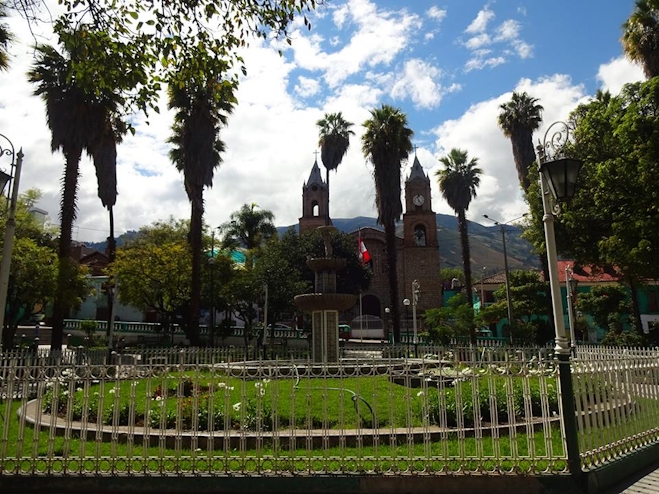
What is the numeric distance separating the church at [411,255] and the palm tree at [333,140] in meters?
7.25

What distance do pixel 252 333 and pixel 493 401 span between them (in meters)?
27.0

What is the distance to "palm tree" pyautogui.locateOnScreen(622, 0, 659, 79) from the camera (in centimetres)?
1869

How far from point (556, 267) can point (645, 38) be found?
61.3 ft

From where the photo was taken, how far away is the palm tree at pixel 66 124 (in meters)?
20.4

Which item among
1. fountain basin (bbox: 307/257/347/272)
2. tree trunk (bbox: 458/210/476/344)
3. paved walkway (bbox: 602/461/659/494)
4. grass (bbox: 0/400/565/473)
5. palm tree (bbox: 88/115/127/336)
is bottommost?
paved walkway (bbox: 602/461/659/494)

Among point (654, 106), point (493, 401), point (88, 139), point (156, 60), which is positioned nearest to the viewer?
point (493, 401)

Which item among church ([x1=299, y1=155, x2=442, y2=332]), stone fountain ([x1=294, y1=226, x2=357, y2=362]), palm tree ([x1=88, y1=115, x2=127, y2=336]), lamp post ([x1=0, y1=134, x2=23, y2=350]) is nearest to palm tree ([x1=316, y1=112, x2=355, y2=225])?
church ([x1=299, y1=155, x2=442, y2=332])

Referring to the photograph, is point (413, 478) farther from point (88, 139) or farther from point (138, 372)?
point (88, 139)

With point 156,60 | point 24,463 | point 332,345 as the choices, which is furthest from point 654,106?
point 24,463

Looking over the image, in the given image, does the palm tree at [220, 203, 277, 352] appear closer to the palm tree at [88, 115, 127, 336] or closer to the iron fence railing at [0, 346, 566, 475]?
the palm tree at [88, 115, 127, 336]

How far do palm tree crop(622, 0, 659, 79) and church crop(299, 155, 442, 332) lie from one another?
2872 centimetres

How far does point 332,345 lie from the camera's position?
15.6 m

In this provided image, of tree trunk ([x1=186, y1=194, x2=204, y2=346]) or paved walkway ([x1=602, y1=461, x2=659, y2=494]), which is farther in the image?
tree trunk ([x1=186, y1=194, x2=204, y2=346])

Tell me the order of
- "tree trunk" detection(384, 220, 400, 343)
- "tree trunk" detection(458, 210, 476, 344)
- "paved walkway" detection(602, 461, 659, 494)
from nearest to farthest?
"paved walkway" detection(602, 461, 659, 494)
"tree trunk" detection(384, 220, 400, 343)
"tree trunk" detection(458, 210, 476, 344)
